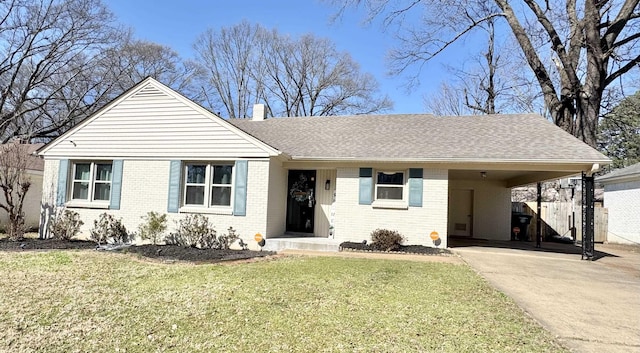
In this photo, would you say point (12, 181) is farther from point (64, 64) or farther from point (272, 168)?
point (64, 64)

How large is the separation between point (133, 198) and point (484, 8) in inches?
727

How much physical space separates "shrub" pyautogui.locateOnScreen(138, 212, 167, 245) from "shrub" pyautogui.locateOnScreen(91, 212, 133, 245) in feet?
1.96

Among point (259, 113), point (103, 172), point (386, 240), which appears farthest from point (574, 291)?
point (259, 113)

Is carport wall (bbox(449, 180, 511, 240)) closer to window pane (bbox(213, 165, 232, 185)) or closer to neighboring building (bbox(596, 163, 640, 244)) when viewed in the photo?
neighboring building (bbox(596, 163, 640, 244))

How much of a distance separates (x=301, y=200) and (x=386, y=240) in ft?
10.8

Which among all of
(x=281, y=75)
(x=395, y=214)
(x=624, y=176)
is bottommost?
(x=395, y=214)

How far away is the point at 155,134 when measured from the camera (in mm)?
10867

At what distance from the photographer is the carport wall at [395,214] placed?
33.6ft

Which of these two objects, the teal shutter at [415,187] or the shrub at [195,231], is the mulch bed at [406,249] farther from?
the shrub at [195,231]

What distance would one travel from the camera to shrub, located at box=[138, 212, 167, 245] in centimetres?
1035

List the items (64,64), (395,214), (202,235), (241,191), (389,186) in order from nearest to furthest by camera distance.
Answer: (241,191) → (202,235) → (395,214) → (389,186) → (64,64)

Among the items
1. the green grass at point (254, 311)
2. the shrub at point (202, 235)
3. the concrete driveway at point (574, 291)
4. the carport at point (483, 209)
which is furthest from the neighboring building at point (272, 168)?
the green grass at point (254, 311)

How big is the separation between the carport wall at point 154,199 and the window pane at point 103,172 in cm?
73

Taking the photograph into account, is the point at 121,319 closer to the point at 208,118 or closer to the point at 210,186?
the point at 210,186
